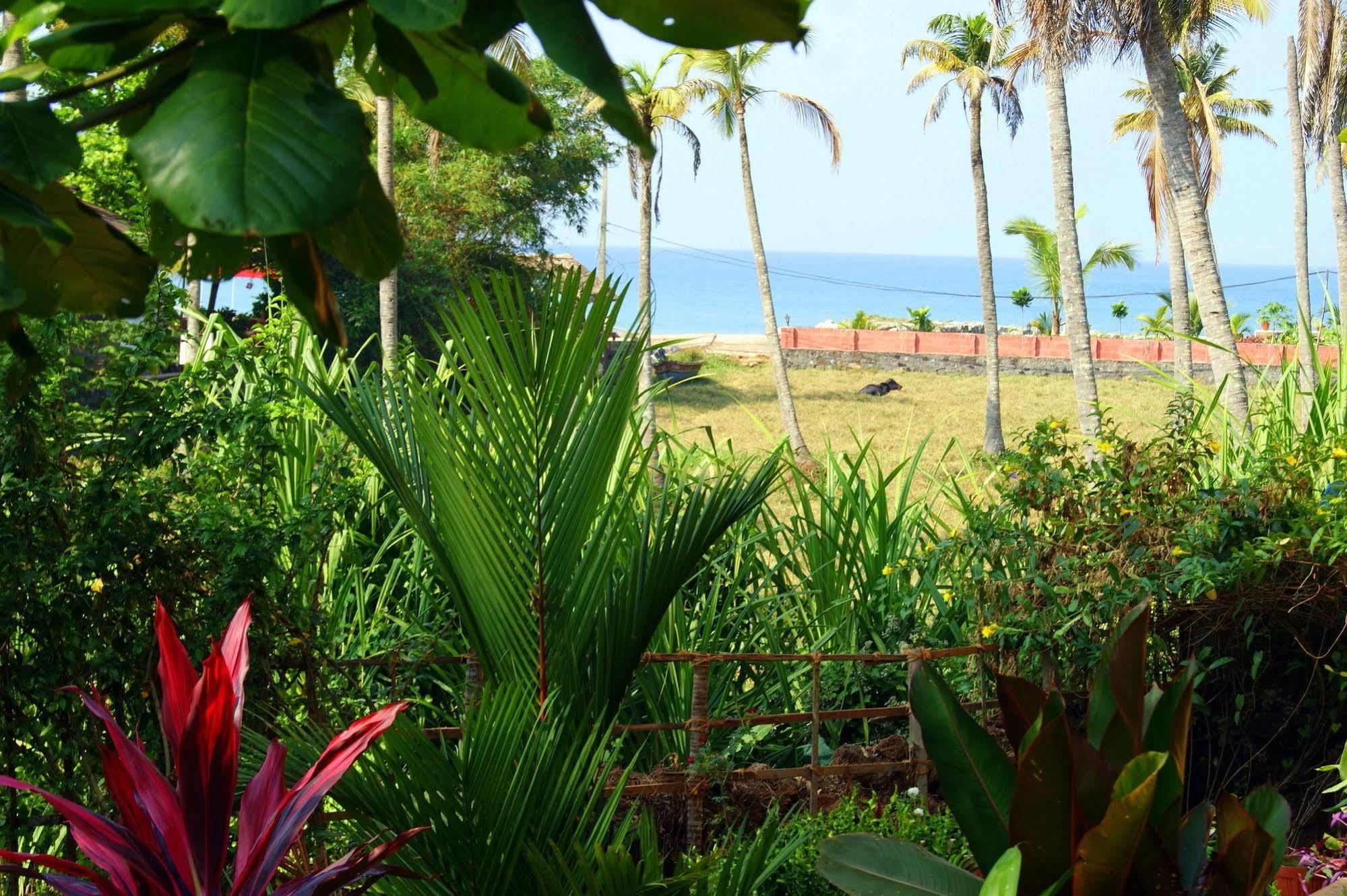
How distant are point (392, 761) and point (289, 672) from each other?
4.59ft

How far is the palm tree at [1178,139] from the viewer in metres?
8.98

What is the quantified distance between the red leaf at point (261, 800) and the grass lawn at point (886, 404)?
57.9ft

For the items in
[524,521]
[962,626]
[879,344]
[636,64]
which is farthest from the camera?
[879,344]

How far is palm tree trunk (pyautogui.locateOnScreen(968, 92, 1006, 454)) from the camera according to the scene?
20.2m

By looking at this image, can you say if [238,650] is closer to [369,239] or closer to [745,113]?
[369,239]

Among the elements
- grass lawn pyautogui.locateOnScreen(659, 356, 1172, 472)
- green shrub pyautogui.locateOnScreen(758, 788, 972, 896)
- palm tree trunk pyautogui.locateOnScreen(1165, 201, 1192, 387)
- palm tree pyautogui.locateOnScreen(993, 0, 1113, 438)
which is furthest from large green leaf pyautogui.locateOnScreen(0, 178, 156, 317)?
grass lawn pyautogui.locateOnScreen(659, 356, 1172, 472)

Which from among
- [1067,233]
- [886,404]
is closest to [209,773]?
[1067,233]

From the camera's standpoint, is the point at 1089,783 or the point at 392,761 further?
the point at 392,761

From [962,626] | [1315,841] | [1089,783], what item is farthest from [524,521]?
[1315,841]

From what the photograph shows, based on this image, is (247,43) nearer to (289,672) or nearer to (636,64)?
(289,672)

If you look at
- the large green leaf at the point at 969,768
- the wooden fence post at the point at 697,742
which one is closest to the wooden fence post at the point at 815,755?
the wooden fence post at the point at 697,742

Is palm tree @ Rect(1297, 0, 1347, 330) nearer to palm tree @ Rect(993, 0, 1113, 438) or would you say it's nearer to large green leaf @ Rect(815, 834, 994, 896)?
palm tree @ Rect(993, 0, 1113, 438)

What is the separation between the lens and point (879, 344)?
30.7m

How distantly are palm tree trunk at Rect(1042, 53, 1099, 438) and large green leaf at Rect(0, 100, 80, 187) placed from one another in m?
11.9
